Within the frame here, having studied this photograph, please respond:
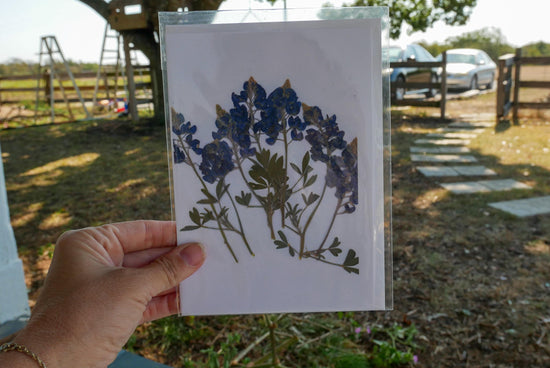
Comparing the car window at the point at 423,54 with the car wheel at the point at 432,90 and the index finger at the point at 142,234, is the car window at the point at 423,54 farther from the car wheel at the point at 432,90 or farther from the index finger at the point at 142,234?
the index finger at the point at 142,234

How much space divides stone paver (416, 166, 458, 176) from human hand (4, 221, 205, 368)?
11.2 feet

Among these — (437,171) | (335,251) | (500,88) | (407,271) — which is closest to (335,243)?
(335,251)

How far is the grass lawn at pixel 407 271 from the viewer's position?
185 cm

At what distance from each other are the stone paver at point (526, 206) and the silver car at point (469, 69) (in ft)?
10.9

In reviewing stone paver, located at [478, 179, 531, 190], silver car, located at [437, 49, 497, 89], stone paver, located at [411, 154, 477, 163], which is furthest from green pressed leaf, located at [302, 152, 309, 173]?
silver car, located at [437, 49, 497, 89]

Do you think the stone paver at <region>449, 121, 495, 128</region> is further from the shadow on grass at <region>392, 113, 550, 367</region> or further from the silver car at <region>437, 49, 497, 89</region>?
the shadow on grass at <region>392, 113, 550, 367</region>

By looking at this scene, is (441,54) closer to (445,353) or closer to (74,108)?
(445,353)

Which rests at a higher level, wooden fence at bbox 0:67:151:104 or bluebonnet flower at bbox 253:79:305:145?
wooden fence at bbox 0:67:151:104

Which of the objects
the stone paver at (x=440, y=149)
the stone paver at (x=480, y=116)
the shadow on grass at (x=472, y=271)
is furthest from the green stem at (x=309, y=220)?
the stone paver at (x=480, y=116)

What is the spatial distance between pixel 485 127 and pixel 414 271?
141 inches

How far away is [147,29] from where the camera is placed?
15.3ft

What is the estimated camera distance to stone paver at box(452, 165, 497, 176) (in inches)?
150

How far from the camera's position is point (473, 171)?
3.88m

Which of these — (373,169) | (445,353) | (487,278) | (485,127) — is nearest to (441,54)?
(485,127)
